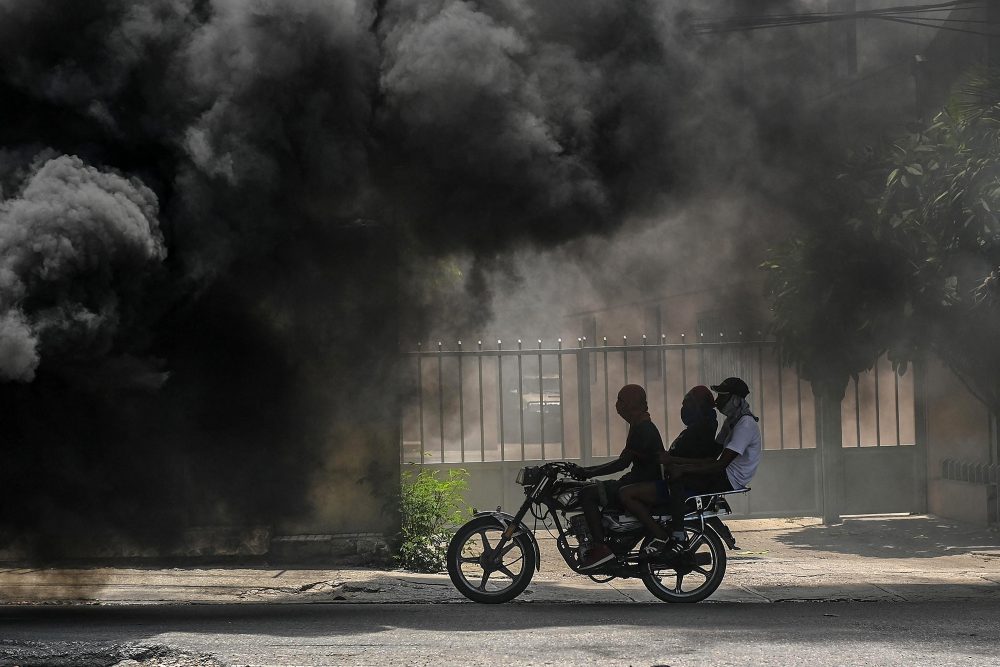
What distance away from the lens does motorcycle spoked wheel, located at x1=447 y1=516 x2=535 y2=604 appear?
7.62 meters

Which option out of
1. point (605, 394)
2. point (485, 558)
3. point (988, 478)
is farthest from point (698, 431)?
point (988, 478)

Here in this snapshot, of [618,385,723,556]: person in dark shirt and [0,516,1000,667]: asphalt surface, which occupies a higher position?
[618,385,723,556]: person in dark shirt

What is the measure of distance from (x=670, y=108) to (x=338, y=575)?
4187 millimetres

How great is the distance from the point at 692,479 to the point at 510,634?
1768 millimetres

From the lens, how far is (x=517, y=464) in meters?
11.8

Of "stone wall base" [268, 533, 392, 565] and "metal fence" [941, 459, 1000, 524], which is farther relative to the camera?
"metal fence" [941, 459, 1000, 524]

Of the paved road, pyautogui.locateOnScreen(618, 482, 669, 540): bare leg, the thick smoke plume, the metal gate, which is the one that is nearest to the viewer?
the paved road

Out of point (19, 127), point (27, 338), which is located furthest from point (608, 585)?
point (19, 127)

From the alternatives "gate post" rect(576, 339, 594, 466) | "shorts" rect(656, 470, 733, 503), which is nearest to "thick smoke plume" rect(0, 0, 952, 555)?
"shorts" rect(656, 470, 733, 503)

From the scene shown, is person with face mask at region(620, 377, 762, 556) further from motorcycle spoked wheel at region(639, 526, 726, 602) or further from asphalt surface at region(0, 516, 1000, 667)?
asphalt surface at region(0, 516, 1000, 667)

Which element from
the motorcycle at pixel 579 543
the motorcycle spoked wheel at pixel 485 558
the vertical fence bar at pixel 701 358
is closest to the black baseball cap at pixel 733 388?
the motorcycle at pixel 579 543

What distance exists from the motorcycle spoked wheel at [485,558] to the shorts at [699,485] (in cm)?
89

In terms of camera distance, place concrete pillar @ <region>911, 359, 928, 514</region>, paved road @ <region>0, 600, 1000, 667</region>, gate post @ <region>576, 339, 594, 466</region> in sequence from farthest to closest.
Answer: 1. concrete pillar @ <region>911, 359, 928, 514</region>
2. gate post @ <region>576, 339, 594, 466</region>
3. paved road @ <region>0, 600, 1000, 667</region>

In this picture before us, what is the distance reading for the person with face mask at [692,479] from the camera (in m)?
7.49
